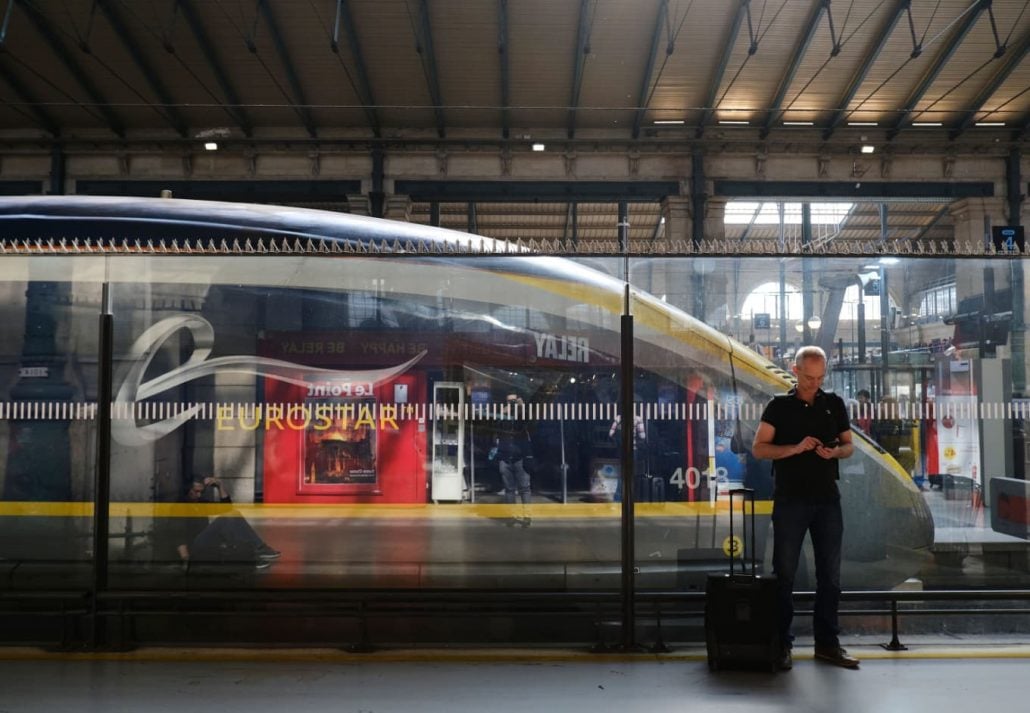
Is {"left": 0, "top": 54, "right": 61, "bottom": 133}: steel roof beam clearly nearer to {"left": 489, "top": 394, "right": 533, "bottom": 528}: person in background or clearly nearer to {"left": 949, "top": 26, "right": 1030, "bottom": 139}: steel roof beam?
{"left": 489, "top": 394, "right": 533, "bottom": 528}: person in background

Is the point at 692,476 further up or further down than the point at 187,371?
further down

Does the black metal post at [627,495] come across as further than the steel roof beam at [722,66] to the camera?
No

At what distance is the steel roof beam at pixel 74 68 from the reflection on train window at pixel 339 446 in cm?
1687

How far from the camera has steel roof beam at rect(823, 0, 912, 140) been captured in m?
18.2

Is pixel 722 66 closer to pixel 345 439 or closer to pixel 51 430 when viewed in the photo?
pixel 345 439

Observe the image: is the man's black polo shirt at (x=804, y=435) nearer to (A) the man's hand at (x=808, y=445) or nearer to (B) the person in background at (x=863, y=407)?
(A) the man's hand at (x=808, y=445)

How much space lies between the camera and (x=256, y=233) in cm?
657

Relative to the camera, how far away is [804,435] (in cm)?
450

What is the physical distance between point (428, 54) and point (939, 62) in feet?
40.0

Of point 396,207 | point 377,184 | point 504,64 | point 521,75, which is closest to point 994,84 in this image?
point 521,75

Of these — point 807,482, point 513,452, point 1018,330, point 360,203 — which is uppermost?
point 360,203

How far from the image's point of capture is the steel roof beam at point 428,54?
→ 18.4 metres

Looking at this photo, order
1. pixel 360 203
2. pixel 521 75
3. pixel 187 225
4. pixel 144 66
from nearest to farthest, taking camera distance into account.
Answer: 1. pixel 187 225
2. pixel 144 66
3. pixel 521 75
4. pixel 360 203

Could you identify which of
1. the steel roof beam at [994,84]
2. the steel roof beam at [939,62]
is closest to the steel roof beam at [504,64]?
the steel roof beam at [939,62]
